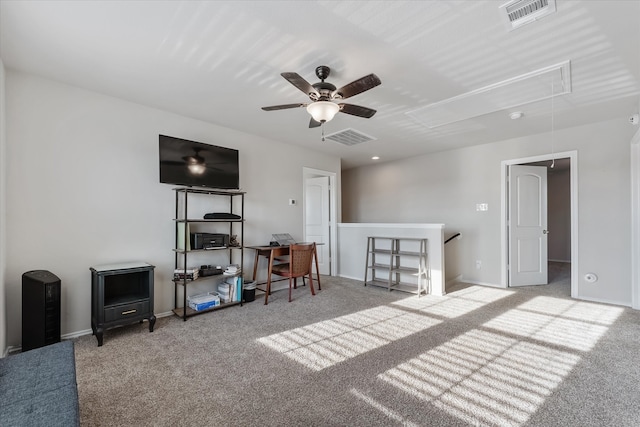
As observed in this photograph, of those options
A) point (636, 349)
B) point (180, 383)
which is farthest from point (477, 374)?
point (180, 383)

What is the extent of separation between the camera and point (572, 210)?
4074 mm

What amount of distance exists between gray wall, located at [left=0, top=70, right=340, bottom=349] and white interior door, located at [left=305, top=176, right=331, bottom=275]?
2.53 m

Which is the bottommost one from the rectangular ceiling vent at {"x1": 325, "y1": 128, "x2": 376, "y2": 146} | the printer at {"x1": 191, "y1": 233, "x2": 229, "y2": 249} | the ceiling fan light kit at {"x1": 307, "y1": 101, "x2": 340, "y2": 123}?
the printer at {"x1": 191, "y1": 233, "x2": 229, "y2": 249}

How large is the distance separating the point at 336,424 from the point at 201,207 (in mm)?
3028

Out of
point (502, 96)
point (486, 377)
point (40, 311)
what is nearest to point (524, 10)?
point (502, 96)

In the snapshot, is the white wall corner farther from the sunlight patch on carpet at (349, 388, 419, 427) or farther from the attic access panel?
the sunlight patch on carpet at (349, 388, 419, 427)

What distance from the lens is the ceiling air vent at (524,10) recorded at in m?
1.78

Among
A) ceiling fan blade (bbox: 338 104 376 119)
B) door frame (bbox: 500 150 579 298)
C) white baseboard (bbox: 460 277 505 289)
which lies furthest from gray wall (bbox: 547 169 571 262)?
ceiling fan blade (bbox: 338 104 376 119)

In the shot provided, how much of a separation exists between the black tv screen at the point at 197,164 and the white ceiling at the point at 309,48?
1.56 feet

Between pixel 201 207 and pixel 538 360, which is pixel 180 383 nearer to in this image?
pixel 201 207

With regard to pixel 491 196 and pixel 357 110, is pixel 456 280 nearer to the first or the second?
pixel 491 196

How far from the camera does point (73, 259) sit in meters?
2.83

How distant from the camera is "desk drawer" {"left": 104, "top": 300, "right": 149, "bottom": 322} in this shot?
8.71 ft

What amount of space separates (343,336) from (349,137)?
301 centimetres
